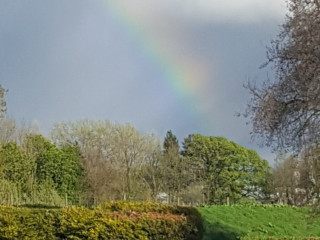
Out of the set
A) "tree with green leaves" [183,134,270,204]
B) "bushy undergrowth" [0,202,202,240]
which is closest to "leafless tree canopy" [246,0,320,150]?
"bushy undergrowth" [0,202,202,240]

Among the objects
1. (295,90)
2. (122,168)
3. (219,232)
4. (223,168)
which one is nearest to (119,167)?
(122,168)

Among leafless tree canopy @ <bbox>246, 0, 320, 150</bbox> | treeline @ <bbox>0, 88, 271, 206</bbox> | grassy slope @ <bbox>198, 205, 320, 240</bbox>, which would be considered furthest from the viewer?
treeline @ <bbox>0, 88, 271, 206</bbox>

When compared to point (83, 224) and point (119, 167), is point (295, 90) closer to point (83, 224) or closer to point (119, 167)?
point (83, 224)

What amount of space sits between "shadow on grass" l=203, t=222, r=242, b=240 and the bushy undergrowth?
4.93m

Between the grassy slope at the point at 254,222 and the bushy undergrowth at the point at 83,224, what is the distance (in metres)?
5.08

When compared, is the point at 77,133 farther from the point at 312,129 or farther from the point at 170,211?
the point at 312,129

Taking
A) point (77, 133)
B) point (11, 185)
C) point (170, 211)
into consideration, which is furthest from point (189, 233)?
point (77, 133)

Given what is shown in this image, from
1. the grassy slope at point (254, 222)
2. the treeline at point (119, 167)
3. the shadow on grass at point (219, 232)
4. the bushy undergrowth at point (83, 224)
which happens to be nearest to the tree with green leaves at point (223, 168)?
the treeline at point (119, 167)

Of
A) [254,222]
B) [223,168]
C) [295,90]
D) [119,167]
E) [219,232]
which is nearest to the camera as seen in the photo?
[295,90]

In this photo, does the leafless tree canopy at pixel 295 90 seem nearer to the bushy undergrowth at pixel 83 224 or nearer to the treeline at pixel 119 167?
the bushy undergrowth at pixel 83 224

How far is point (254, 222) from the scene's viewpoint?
2259 cm

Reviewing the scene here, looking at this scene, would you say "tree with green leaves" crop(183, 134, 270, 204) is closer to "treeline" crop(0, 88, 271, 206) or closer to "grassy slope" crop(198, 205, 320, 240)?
"treeline" crop(0, 88, 271, 206)

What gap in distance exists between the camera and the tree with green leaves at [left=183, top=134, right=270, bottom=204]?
152 feet

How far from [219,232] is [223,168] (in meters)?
28.7
